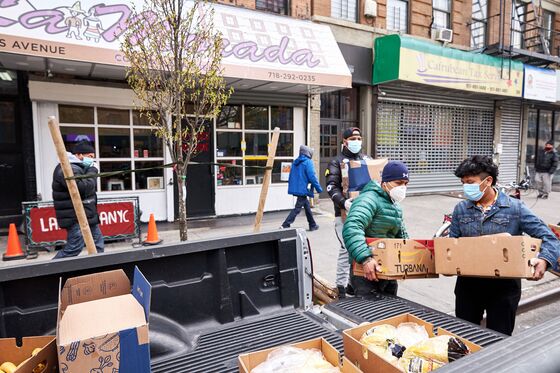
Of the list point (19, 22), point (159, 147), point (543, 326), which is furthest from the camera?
point (159, 147)

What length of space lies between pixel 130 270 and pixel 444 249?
2046 mm

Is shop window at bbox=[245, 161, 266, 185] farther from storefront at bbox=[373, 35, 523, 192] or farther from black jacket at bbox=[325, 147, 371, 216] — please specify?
black jacket at bbox=[325, 147, 371, 216]

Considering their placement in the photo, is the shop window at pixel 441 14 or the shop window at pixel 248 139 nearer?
the shop window at pixel 248 139

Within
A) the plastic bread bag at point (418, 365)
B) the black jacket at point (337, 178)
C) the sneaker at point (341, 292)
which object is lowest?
the sneaker at point (341, 292)

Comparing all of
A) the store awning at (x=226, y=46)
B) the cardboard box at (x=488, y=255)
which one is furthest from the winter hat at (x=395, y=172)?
the store awning at (x=226, y=46)

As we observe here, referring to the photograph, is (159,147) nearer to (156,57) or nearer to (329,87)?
(156,57)

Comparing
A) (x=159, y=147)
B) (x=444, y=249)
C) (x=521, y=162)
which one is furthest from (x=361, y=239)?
(x=521, y=162)

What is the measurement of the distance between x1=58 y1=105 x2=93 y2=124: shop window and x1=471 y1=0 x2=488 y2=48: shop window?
1369cm

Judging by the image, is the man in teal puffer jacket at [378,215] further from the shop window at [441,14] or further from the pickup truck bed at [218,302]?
the shop window at [441,14]

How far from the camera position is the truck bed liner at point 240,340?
6.76 feet

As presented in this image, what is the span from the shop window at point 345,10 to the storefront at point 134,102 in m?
1.89

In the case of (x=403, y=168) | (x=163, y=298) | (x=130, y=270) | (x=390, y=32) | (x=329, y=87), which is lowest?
(x=163, y=298)

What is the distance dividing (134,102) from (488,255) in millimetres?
7059

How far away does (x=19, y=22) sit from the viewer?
6.20 metres
